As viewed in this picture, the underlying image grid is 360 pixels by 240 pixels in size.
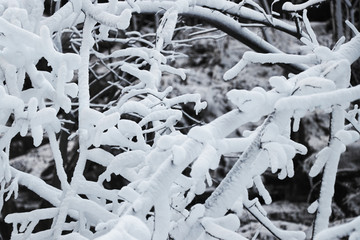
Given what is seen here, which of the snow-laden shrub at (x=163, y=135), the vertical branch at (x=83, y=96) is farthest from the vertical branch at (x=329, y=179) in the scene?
the vertical branch at (x=83, y=96)

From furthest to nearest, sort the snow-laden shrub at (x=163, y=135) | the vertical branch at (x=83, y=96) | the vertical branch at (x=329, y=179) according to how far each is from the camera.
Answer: the vertical branch at (x=83, y=96) < the vertical branch at (x=329, y=179) < the snow-laden shrub at (x=163, y=135)

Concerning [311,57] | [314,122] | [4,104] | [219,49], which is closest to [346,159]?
[314,122]

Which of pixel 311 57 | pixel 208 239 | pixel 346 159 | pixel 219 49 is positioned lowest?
pixel 346 159

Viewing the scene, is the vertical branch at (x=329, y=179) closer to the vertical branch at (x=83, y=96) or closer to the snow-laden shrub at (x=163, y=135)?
the snow-laden shrub at (x=163, y=135)

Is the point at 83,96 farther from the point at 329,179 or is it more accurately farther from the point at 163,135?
the point at 329,179

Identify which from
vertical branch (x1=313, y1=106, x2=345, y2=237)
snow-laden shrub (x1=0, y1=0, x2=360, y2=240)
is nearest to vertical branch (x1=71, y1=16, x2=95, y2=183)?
snow-laden shrub (x1=0, y1=0, x2=360, y2=240)

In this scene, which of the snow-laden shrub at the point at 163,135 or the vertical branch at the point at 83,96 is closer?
the snow-laden shrub at the point at 163,135

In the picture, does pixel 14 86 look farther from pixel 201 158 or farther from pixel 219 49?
pixel 219 49

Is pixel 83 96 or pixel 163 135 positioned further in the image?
pixel 83 96

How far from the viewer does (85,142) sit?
1347 millimetres

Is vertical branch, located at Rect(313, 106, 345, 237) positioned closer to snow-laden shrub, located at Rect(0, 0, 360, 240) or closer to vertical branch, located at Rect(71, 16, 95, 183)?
snow-laden shrub, located at Rect(0, 0, 360, 240)

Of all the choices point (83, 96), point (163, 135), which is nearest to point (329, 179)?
point (163, 135)

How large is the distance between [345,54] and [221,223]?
518 mm

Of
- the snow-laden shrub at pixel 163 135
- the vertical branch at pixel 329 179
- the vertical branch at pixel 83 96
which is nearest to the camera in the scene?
the snow-laden shrub at pixel 163 135
